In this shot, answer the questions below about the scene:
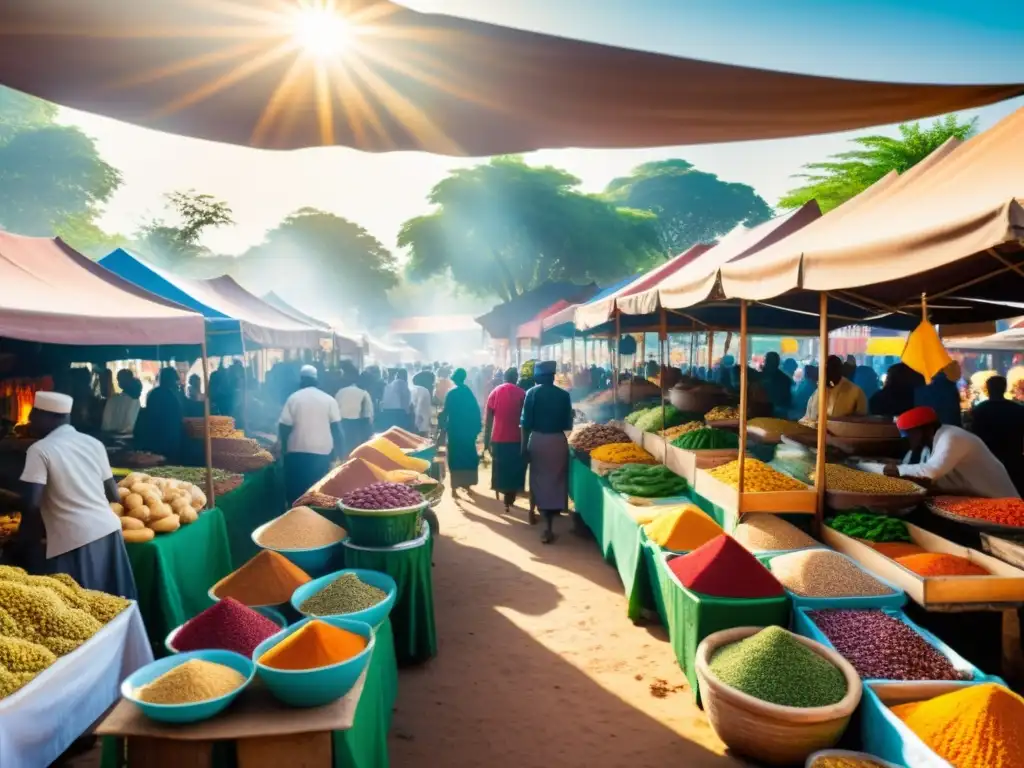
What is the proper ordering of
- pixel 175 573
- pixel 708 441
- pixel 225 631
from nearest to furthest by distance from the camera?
pixel 225 631 → pixel 175 573 → pixel 708 441

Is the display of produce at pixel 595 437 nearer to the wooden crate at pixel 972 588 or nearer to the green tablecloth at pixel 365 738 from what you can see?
the wooden crate at pixel 972 588

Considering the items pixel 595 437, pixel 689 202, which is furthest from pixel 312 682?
pixel 689 202

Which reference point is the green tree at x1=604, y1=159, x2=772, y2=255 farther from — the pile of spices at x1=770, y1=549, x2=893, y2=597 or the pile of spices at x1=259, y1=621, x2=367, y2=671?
the pile of spices at x1=259, y1=621, x2=367, y2=671

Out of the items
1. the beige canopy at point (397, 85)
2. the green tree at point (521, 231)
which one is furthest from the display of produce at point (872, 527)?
the green tree at point (521, 231)

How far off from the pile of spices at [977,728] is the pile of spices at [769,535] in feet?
5.59

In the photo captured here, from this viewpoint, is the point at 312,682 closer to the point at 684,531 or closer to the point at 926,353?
the point at 684,531

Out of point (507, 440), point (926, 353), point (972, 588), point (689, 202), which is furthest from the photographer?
point (689, 202)

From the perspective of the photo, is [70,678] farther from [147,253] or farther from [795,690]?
[147,253]

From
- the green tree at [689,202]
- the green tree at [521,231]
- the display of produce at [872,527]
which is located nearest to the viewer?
the display of produce at [872,527]


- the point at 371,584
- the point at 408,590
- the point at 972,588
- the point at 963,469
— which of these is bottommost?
the point at 408,590

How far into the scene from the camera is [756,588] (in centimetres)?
360

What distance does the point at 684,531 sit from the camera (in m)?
4.50

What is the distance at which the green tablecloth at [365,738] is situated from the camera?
2367 millimetres

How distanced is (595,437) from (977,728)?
20.0ft
